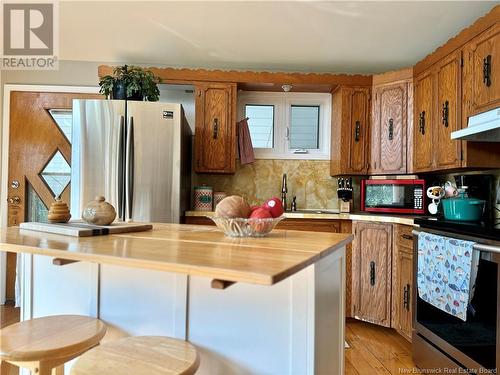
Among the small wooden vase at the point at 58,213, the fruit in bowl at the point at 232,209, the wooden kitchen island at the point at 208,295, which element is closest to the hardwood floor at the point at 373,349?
the wooden kitchen island at the point at 208,295

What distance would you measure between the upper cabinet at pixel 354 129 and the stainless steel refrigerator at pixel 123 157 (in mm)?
1573

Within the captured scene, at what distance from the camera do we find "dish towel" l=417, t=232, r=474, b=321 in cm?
176

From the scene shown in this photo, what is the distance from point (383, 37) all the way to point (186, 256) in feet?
8.96

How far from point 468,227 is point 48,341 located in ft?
6.45

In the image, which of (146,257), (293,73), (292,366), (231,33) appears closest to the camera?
(146,257)

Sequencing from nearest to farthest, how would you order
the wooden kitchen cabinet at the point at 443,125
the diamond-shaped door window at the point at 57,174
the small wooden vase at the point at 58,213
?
the small wooden vase at the point at 58,213
the wooden kitchen cabinet at the point at 443,125
the diamond-shaped door window at the point at 57,174

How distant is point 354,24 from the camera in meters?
2.63

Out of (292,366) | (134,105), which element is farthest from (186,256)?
(134,105)

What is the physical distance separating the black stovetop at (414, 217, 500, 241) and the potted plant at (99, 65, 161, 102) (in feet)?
7.47

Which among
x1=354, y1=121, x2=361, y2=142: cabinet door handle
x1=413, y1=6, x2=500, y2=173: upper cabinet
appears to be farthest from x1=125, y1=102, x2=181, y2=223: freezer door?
x1=413, y1=6, x2=500, y2=173: upper cabinet

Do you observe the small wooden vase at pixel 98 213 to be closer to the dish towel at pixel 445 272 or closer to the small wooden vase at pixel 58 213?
the small wooden vase at pixel 58 213

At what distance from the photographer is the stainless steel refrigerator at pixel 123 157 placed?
102 inches

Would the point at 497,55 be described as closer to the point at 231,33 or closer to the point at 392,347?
the point at 231,33

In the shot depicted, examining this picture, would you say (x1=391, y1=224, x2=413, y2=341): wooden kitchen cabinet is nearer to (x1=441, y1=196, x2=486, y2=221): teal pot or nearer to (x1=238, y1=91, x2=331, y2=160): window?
(x1=441, y1=196, x2=486, y2=221): teal pot
